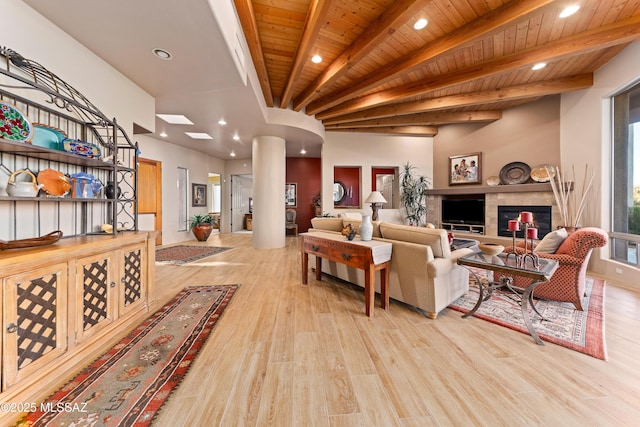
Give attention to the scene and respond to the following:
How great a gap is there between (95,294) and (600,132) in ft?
22.2

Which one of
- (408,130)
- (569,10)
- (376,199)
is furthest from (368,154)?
(569,10)

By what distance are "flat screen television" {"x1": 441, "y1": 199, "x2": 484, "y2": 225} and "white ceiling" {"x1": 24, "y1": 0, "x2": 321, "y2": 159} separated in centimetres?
548

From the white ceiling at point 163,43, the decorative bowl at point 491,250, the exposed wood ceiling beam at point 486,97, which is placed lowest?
the decorative bowl at point 491,250

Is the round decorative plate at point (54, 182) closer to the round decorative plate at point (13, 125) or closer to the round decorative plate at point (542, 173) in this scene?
the round decorative plate at point (13, 125)

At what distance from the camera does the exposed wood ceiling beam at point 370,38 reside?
88.3 inches

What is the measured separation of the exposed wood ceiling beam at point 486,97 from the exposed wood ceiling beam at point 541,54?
0.77m

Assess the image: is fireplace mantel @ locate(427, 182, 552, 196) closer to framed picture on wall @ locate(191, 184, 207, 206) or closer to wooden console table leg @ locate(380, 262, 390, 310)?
wooden console table leg @ locate(380, 262, 390, 310)

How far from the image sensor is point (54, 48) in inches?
74.8

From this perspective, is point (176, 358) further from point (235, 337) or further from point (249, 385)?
point (249, 385)

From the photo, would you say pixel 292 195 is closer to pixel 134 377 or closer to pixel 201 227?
pixel 201 227

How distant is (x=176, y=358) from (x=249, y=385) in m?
0.65

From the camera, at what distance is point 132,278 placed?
2199 millimetres

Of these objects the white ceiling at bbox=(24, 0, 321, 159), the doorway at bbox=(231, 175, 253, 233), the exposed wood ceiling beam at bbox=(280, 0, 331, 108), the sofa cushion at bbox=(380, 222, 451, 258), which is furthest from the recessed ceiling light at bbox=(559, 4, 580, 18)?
the doorway at bbox=(231, 175, 253, 233)

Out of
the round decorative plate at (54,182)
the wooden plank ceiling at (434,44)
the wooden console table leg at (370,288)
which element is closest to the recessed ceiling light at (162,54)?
the wooden plank ceiling at (434,44)
